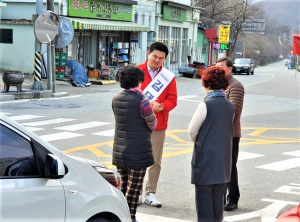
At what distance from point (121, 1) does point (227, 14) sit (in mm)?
38439

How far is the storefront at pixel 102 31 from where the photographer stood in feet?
100

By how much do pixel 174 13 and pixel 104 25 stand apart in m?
14.7

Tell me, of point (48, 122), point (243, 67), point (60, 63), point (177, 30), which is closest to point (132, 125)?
point (48, 122)

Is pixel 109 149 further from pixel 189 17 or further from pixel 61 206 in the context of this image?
pixel 189 17

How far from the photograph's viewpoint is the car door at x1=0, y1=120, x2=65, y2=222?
355 centimetres

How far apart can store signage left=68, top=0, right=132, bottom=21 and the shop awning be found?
12.7 inches

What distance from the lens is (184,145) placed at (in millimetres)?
12227

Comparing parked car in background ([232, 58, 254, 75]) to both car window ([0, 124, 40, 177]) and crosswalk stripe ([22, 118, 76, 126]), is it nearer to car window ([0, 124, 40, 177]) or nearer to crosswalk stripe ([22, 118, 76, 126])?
crosswalk stripe ([22, 118, 76, 126])

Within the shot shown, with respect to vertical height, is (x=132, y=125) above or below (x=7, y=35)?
below

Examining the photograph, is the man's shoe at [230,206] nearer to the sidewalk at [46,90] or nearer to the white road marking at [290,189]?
the white road marking at [290,189]

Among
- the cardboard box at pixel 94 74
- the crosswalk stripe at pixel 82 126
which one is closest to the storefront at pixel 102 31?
the cardboard box at pixel 94 74

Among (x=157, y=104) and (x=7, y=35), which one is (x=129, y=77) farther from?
(x=7, y=35)

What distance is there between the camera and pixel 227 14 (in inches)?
2790

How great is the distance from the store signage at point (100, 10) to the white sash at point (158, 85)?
23369 mm
